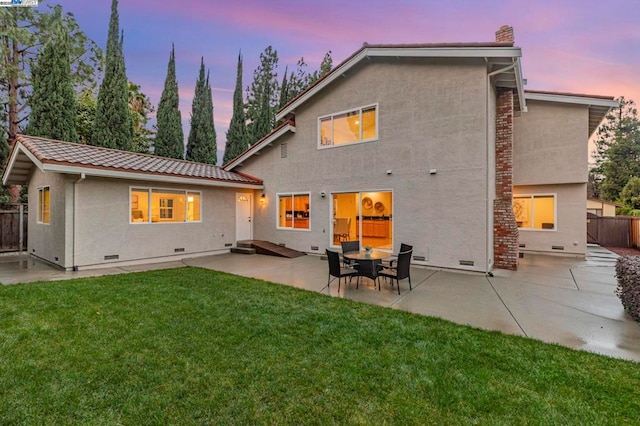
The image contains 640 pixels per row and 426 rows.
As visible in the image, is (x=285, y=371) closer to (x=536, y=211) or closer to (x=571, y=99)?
(x=536, y=211)

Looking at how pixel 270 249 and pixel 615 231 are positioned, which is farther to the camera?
pixel 615 231

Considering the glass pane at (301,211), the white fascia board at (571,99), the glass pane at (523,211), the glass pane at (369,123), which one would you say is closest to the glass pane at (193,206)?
the glass pane at (301,211)

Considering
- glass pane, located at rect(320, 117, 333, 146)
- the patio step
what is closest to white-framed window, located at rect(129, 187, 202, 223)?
the patio step

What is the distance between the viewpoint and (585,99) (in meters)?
10.8

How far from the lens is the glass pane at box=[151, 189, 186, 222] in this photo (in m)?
10.7

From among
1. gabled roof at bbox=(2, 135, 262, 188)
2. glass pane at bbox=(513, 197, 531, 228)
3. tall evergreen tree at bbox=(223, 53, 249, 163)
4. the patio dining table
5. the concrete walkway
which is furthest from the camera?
tall evergreen tree at bbox=(223, 53, 249, 163)

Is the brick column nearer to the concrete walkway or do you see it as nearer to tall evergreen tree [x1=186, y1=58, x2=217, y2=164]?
the concrete walkway

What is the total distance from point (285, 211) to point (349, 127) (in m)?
4.65

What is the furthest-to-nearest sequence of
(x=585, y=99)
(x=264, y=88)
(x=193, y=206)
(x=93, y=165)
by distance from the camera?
1. (x=264, y=88)
2. (x=193, y=206)
3. (x=585, y=99)
4. (x=93, y=165)

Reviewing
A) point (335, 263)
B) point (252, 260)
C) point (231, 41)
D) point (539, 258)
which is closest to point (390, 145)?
point (335, 263)

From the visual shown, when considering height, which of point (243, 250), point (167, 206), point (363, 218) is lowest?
point (243, 250)

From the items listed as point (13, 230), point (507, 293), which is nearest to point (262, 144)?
point (507, 293)

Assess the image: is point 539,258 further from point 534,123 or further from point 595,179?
point 595,179

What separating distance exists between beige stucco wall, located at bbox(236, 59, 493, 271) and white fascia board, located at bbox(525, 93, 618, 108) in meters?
5.08
